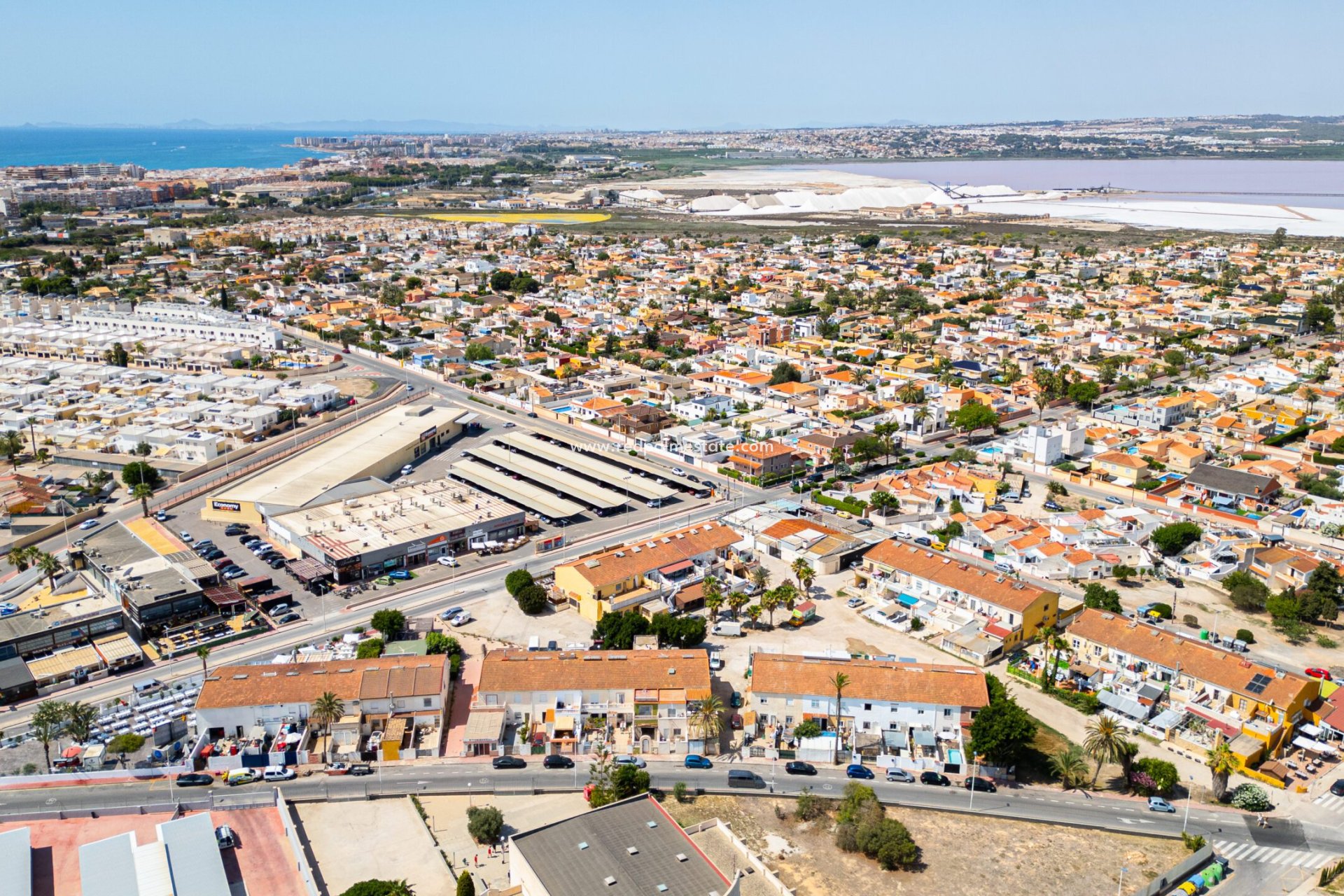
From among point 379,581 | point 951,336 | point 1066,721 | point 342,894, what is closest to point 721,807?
point 342,894

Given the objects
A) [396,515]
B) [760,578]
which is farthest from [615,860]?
[396,515]

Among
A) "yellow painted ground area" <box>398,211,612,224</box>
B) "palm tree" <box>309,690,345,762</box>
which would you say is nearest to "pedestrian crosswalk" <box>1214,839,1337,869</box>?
"palm tree" <box>309,690,345,762</box>

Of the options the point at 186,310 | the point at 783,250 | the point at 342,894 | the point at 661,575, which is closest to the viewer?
the point at 342,894

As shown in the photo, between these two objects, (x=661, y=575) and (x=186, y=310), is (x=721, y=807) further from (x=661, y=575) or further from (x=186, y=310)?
(x=186, y=310)

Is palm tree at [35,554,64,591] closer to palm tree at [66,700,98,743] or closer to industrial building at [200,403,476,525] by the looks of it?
industrial building at [200,403,476,525]

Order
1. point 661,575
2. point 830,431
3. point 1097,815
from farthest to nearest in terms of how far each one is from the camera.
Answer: point 830,431 → point 661,575 → point 1097,815

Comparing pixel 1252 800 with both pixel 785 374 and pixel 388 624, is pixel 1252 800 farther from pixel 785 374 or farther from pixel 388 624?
pixel 785 374

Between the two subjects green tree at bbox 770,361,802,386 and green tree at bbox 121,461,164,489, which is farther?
green tree at bbox 770,361,802,386
